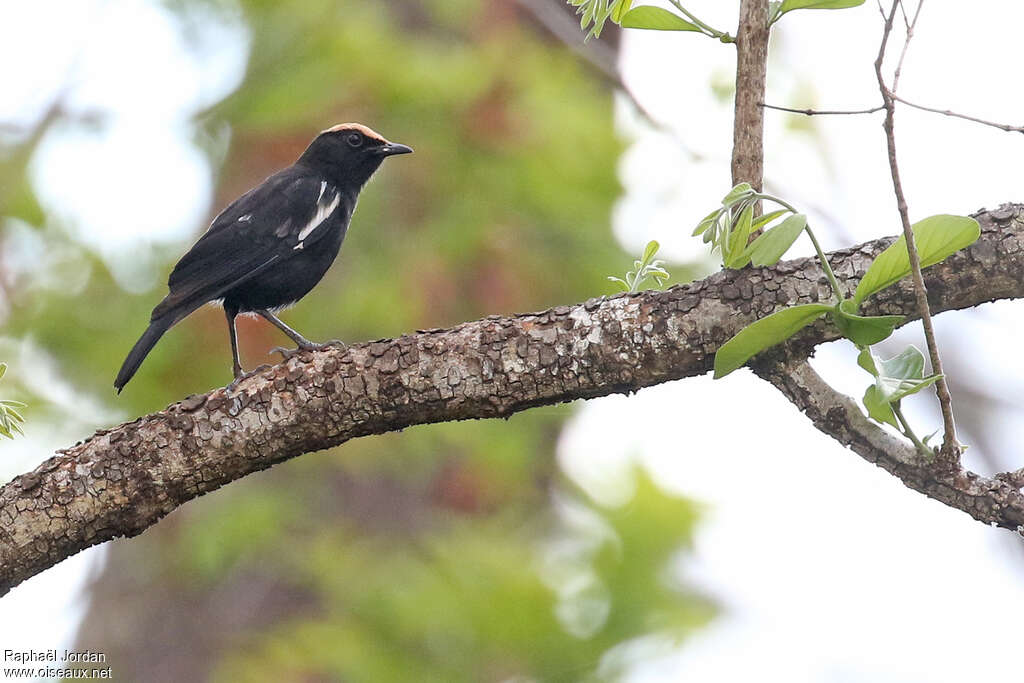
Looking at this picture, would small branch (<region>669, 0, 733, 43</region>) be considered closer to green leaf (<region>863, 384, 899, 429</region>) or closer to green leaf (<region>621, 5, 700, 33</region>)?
green leaf (<region>621, 5, 700, 33</region>)

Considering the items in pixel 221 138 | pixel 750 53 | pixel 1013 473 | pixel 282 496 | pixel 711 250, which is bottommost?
pixel 1013 473

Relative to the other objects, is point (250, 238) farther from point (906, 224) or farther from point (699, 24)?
point (906, 224)

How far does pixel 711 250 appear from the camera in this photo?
2736mm

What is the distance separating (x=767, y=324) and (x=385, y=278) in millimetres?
4737

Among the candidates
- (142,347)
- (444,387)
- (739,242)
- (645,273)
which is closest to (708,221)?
(739,242)

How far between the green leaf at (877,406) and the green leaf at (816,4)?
96 cm

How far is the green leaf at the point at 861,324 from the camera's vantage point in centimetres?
247

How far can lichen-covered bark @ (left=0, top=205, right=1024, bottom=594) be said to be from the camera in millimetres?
2711

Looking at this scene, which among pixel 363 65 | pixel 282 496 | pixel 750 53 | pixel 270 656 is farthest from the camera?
pixel 282 496

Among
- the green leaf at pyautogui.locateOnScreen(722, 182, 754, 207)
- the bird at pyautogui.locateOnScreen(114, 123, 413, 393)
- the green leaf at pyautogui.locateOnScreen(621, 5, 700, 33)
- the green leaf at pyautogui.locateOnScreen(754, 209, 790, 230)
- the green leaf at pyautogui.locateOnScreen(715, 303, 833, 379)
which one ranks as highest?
the bird at pyautogui.locateOnScreen(114, 123, 413, 393)

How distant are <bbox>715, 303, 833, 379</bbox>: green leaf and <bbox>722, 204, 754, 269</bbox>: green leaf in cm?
21

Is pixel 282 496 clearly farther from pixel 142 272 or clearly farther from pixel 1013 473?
pixel 1013 473

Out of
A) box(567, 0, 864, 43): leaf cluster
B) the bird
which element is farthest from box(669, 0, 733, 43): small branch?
the bird

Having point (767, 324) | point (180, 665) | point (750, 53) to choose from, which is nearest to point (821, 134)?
point (750, 53)
